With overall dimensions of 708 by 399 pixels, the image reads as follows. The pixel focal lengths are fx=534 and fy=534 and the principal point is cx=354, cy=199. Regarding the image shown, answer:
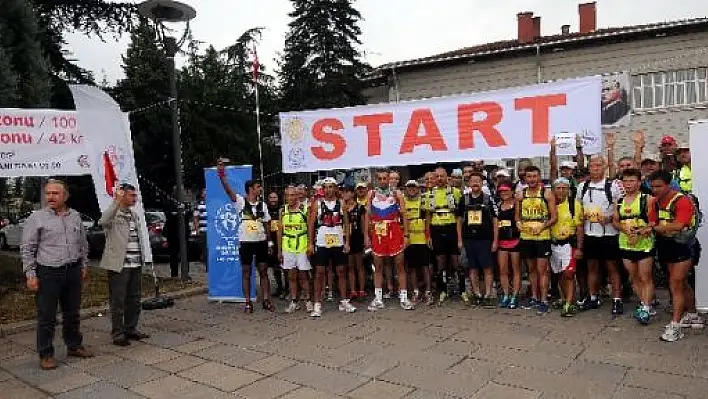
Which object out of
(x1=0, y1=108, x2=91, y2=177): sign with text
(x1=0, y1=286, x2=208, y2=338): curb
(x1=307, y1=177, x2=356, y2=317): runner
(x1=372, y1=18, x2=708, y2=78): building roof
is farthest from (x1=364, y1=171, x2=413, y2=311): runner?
(x1=372, y1=18, x2=708, y2=78): building roof

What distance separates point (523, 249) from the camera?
6.79 m

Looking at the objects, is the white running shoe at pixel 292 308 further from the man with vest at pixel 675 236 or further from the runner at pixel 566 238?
the man with vest at pixel 675 236

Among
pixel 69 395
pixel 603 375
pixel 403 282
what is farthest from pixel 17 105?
pixel 603 375

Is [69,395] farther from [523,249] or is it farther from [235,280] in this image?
[523,249]

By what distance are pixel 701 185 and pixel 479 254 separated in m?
2.64

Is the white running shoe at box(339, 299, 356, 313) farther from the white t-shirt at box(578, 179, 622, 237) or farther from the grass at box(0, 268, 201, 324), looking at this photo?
the grass at box(0, 268, 201, 324)

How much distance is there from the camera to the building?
1809 cm

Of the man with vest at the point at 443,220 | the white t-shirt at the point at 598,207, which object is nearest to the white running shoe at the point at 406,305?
the man with vest at the point at 443,220

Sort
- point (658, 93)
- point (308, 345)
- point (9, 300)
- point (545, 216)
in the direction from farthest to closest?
point (658, 93), point (9, 300), point (545, 216), point (308, 345)

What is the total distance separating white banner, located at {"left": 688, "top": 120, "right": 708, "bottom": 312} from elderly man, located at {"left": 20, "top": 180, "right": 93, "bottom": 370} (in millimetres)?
6730

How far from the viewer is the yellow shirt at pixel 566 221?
6.54 m

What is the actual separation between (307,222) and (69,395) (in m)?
3.63

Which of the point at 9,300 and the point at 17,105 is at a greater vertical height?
the point at 17,105

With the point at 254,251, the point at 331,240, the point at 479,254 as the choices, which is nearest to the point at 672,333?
the point at 479,254
